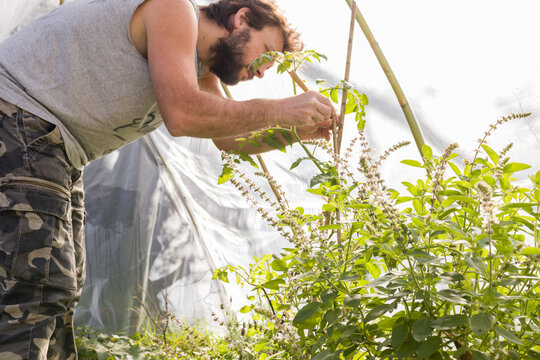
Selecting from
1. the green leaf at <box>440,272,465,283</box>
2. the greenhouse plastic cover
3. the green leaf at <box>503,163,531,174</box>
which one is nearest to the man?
the green leaf at <box>503,163,531,174</box>

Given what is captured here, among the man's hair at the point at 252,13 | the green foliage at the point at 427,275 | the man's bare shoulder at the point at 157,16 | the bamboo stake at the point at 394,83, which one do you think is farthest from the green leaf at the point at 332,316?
the bamboo stake at the point at 394,83

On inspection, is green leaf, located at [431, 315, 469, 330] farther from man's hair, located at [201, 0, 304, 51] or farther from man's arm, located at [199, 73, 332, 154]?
man's hair, located at [201, 0, 304, 51]

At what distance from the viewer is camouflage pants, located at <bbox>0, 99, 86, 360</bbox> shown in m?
1.51

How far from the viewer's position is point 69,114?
1.82m

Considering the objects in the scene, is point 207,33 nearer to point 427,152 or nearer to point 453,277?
point 427,152

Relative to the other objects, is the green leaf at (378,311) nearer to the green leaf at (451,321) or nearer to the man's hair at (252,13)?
the green leaf at (451,321)

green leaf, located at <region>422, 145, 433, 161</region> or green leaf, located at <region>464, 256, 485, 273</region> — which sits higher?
green leaf, located at <region>422, 145, 433, 161</region>

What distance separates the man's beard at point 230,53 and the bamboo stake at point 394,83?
2.31ft

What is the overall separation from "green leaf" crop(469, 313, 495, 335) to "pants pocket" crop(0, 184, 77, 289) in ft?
3.82

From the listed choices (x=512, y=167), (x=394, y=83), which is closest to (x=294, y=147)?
(x=394, y=83)

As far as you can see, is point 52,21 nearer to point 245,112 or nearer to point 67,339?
point 245,112

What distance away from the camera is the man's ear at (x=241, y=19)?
2111 millimetres

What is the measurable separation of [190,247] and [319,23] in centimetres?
244

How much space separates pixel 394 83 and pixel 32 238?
1813 millimetres
